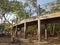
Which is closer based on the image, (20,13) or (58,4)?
(58,4)

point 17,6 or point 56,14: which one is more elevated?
point 17,6

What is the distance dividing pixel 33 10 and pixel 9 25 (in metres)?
6.53

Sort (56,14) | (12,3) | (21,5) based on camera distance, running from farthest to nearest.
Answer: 1. (21,5)
2. (12,3)
3. (56,14)

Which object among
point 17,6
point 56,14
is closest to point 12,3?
point 17,6

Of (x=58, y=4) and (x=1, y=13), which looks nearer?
(x=58, y=4)

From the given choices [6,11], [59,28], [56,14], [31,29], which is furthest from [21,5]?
[56,14]

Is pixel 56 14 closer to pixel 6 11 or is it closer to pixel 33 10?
pixel 6 11

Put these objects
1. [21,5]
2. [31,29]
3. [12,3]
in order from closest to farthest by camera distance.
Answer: [12,3]
[21,5]
[31,29]

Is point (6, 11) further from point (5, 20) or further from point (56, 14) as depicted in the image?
point (56, 14)

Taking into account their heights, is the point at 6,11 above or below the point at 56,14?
above

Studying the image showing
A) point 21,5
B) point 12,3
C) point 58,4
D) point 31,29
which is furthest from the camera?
point 31,29

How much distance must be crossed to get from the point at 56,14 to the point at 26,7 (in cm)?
2366

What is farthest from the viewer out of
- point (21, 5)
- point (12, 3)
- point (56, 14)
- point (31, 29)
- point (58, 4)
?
point (31, 29)

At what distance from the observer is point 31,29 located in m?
42.4
